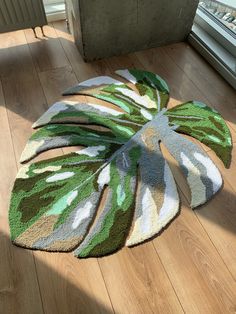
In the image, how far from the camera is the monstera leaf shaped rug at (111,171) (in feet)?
3.59

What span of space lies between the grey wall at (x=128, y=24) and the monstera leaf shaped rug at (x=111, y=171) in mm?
343

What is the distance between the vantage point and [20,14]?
1.75 metres

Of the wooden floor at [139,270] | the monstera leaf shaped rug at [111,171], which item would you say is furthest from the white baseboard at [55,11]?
the wooden floor at [139,270]

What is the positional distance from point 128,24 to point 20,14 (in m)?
0.70

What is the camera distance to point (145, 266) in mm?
1026

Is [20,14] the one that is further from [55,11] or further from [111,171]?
[111,171]

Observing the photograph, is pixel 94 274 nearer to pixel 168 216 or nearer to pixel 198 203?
pixel 168 216

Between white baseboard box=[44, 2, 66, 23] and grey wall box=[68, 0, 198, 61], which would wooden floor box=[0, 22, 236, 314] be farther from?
white baseboard box=[44, 2, 66, 23]

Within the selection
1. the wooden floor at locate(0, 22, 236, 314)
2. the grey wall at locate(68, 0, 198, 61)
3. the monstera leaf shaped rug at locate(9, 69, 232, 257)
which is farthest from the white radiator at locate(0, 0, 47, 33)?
the wooden floor at locate(0, 22, 236, 314)

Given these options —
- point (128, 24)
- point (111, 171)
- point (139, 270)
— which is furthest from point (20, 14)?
point (139, 270)

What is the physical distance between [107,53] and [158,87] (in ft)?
1.47

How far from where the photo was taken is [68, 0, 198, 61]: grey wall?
159cm

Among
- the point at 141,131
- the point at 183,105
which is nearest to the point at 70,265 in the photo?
the point at 141,131

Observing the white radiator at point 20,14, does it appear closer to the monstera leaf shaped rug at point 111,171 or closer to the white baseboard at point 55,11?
the white baseboard at point 55,11
